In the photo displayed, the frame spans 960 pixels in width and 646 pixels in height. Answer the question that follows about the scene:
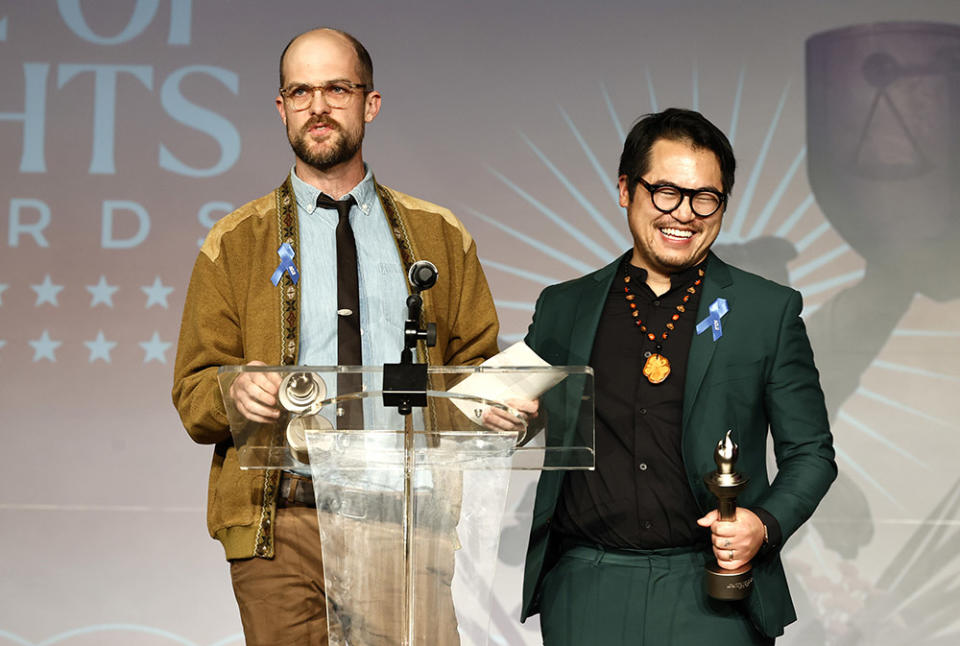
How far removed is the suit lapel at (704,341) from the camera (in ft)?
8.14

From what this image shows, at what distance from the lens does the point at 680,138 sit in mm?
2633

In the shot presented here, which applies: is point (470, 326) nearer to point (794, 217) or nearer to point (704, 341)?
point (704, 341)

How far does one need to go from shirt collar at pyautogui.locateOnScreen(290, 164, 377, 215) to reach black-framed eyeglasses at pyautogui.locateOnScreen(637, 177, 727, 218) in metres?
0.71

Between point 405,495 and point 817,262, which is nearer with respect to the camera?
point 405,495

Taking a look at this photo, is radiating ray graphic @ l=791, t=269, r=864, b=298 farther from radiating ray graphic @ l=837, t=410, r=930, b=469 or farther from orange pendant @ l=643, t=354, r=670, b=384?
orange pendant @ l=643, t=354, r=670, b=384

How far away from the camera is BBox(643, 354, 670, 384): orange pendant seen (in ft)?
8.34

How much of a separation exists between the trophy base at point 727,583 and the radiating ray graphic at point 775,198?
7.41 feet

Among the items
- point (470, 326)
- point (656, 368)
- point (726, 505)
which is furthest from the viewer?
point (470, 326)

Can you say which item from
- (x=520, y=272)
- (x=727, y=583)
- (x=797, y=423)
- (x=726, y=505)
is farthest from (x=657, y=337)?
(x=520, y=272)

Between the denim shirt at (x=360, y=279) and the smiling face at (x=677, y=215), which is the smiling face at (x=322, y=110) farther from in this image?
the smiling face at (x=677, y=215)

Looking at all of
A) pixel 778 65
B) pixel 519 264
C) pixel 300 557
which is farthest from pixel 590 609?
pixel 778 65

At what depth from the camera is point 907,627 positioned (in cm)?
433

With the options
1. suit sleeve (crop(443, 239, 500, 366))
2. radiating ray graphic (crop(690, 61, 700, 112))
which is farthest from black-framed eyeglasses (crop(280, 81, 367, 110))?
radiating ray graphic (crop(690, 61, 700, 112))

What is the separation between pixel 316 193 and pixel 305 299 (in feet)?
0.93
